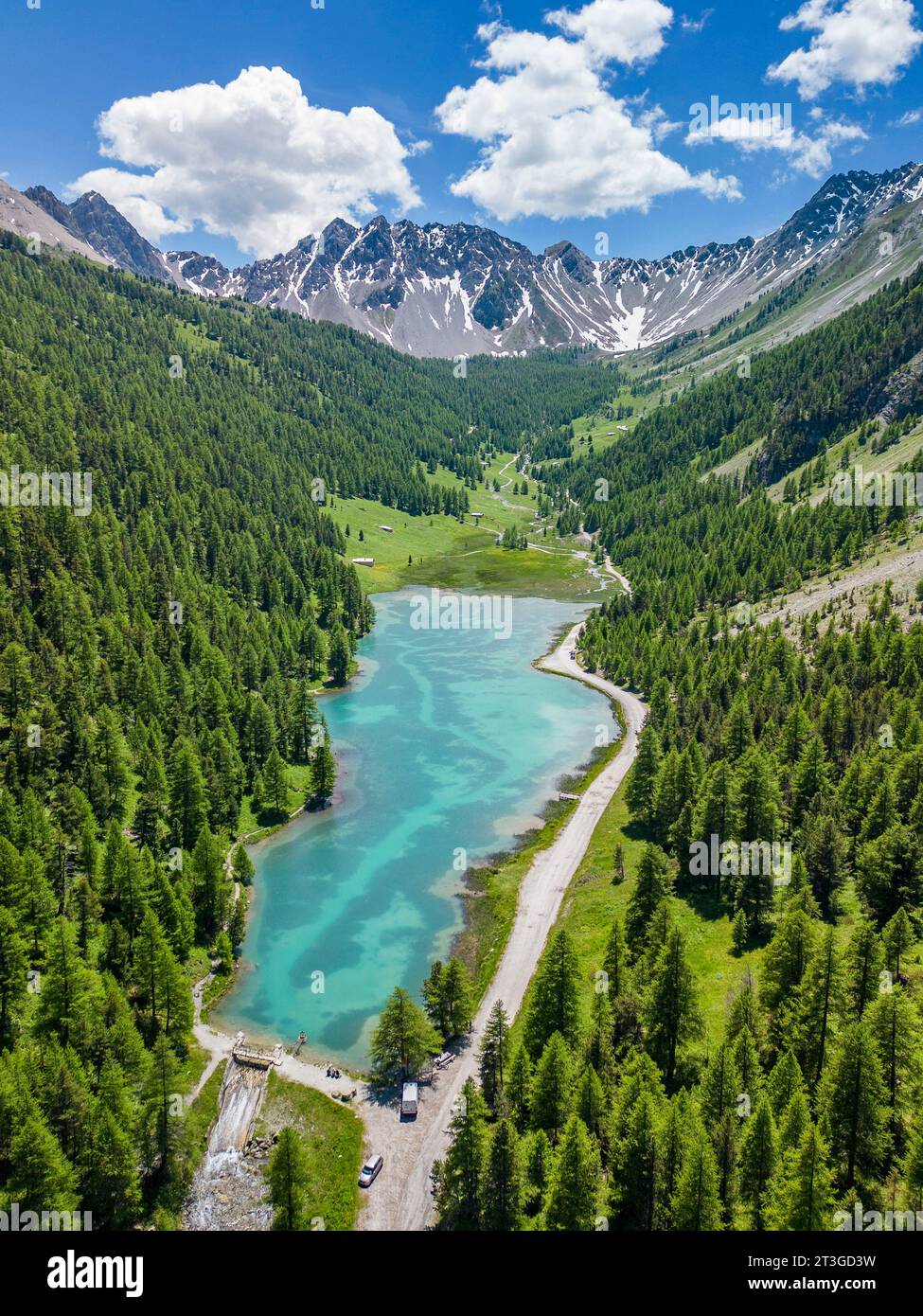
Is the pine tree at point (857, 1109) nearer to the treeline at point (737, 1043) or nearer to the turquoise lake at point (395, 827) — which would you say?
the treeline at point (737, 1043)

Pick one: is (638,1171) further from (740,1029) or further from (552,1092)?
(740,1029)

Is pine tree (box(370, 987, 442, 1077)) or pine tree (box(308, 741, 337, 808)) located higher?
pine tree (box(308, 741, 337, 808))

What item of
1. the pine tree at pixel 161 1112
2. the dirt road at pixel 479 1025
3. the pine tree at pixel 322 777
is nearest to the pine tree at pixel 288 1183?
the dirt road at pixel 479 1025

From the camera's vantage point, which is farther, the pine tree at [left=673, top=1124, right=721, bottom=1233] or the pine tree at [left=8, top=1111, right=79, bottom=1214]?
the pine tree at [left=8, top=1111, right=79, bottom=1214]

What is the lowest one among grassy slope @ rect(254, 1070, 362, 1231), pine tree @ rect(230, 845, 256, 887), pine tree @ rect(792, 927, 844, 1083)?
grassy slope @ rect(254, 1070, 362, 1231)

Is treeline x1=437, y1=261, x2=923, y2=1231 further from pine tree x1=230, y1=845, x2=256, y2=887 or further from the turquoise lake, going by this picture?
pine tree x1=230, y1=845, x2=256, y2=887

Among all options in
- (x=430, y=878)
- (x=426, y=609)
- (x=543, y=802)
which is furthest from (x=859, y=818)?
(x=426, y=609)

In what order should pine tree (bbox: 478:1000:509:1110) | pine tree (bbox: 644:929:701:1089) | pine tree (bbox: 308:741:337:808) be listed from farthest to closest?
pine tree (bbox: 308:741:337:808) < pine tree (bbox: 644:929:701:1089) < pine tree (bbox: 478:1000:509:1110)

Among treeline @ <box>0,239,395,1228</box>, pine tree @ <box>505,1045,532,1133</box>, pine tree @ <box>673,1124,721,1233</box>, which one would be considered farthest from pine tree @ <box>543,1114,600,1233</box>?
treeline @ <box>0,239,395,1228</box>
